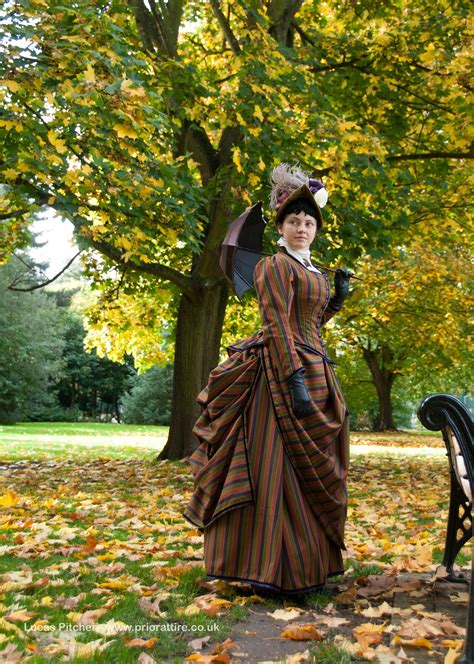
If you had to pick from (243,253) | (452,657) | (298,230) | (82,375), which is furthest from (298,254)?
(82,375)

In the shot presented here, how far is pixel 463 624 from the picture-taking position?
3.17m

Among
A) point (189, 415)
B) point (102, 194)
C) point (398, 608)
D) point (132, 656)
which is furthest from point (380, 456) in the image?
point (132, 656)

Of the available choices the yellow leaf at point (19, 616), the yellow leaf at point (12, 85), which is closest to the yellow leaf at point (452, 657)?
the yellow leaf at point (19, 616)

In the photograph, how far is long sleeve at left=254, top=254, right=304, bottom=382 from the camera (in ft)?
11.7

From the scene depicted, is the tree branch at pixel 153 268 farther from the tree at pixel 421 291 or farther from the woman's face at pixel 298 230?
the woman's face at pixel 298 230

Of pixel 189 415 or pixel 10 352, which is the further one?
pixel 10 352

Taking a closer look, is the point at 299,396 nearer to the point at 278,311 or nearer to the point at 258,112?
the point at 278,311

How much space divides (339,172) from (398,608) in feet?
20.4

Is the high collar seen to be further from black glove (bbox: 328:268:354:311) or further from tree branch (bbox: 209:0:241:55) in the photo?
tree branch (bbox: 209:0:241:55)

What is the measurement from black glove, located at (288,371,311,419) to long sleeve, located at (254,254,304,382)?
0.03 m

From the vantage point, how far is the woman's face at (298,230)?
3.90m

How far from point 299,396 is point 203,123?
19.3 feet

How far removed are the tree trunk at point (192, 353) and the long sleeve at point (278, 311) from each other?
6799 millimetres

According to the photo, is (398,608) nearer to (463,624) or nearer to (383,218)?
(463,624)
